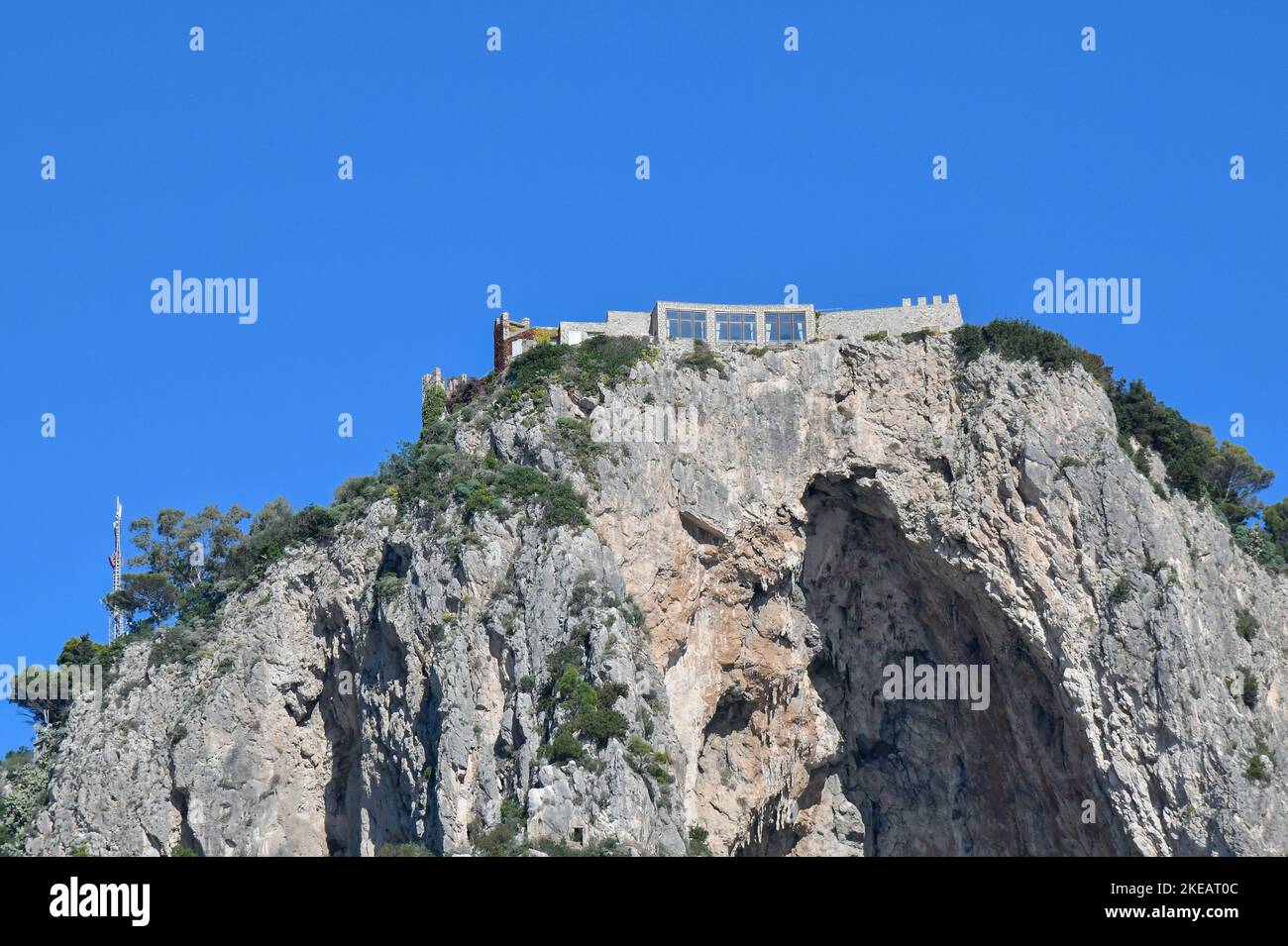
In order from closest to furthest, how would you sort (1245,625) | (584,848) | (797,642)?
(584,848) → (1245,625) → (797,642)

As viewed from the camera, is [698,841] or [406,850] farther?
[698,841]

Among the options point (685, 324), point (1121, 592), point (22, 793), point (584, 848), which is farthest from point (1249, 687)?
point (22, 793)

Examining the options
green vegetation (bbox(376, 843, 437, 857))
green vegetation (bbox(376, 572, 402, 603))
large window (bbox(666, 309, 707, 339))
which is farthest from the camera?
large window (bbox(666, 309, 707, 339))

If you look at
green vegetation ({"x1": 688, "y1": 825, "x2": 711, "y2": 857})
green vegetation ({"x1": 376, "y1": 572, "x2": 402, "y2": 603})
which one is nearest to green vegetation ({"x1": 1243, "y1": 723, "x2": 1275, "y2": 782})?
green vegetation ({"x1": 688, "y1": 825, "x2": 711, "y2": 857})

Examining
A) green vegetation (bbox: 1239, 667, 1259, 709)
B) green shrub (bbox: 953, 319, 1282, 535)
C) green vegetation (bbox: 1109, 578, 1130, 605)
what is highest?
green shrub (bbox: 953, 319, 1282, 535)

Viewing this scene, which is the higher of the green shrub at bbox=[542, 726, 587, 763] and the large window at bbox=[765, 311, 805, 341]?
the large window at bbox=[765, 311, 805, 341]

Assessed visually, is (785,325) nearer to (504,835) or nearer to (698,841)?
(698,841)

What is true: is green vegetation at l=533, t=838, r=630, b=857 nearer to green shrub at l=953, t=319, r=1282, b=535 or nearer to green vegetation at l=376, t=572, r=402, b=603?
green vegetation at l=376, t=572, r=402, b=603

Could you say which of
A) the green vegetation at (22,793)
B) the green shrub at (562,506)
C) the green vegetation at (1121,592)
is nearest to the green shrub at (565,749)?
the green shrub at (562,506)
